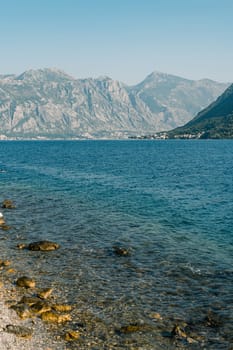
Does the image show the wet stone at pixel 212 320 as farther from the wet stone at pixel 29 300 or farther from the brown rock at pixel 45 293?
the wet stone at pixel 29 300

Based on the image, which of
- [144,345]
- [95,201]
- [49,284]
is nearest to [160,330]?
[144,345]

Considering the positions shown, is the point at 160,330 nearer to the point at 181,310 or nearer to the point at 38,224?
the point at 181,310

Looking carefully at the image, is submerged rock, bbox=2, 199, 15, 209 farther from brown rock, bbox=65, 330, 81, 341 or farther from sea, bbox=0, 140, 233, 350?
brown rock, bbox=65, 330, 81, 341

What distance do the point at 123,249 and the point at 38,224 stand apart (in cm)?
1811

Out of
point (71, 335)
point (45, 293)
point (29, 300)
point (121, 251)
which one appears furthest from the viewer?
point (121, 251)

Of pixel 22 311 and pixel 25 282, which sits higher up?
pixel 22 311

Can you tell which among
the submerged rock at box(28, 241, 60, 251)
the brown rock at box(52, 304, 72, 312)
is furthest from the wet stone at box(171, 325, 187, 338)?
the submerged rock at box(28, 241, 60, 251)

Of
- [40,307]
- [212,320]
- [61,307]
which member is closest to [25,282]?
[40,307]

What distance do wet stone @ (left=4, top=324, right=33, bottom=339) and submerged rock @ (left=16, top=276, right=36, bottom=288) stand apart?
24.6ft

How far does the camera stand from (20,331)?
78.8 ft

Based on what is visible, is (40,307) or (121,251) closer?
(40,307)

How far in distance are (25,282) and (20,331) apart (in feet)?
27.8

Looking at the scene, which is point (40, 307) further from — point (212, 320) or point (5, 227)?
point (5, 227)

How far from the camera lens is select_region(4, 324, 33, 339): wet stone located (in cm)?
2353
